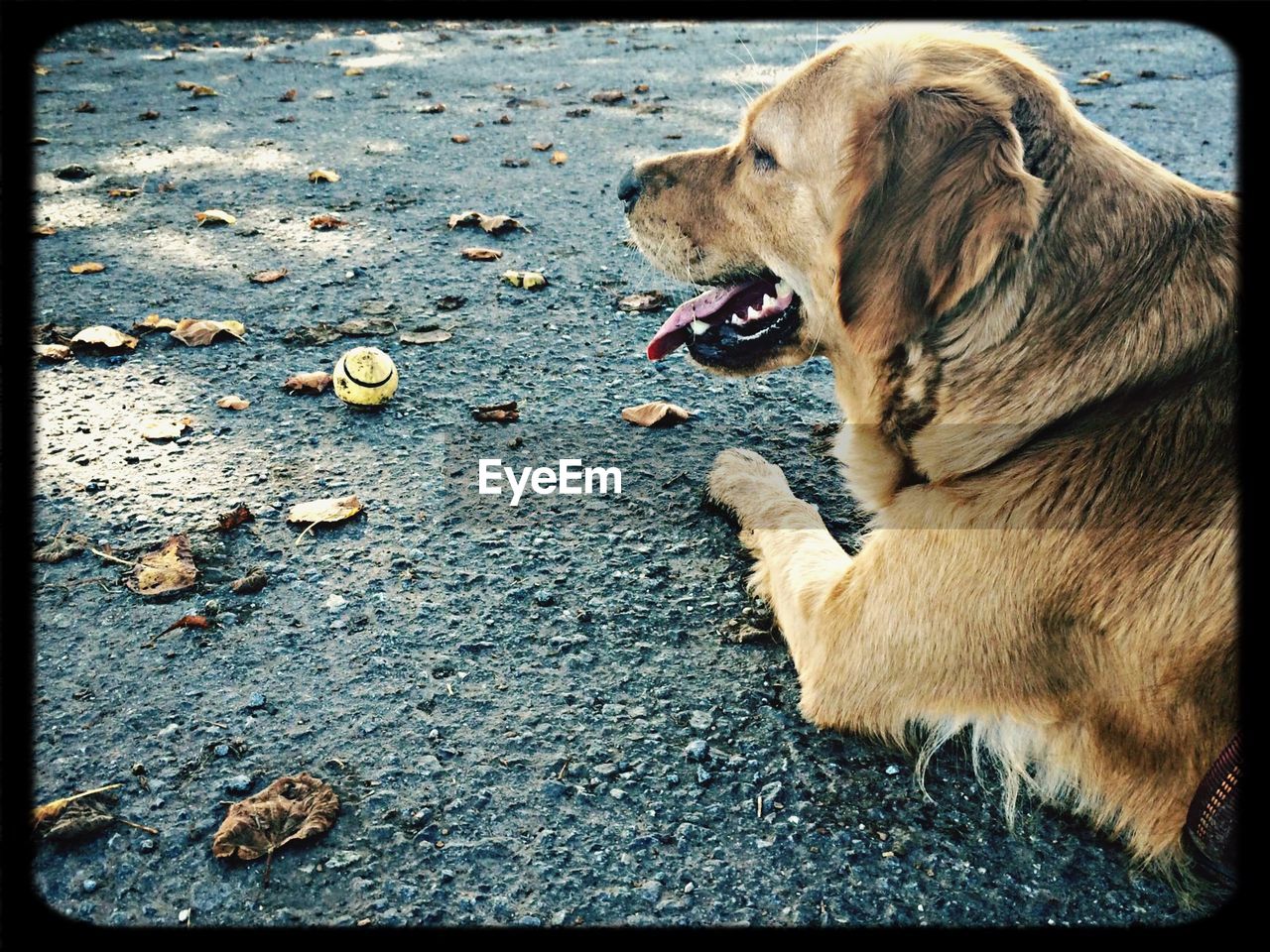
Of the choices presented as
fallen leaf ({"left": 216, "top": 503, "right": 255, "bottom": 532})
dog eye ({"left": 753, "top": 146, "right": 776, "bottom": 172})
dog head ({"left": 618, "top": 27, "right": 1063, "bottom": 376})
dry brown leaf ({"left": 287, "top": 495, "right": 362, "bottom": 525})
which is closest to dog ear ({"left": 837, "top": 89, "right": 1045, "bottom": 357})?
dog head ({"left": 618, "top": 27, "right": 1063, "bottom": 376})

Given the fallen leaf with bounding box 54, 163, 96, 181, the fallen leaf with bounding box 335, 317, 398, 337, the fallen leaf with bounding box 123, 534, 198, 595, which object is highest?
the fallen leaf with bounding box 54, 163, 96, 181

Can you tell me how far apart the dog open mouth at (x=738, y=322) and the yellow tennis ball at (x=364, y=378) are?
3.77 ft

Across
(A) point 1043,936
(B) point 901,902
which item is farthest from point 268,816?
(A) point 1043,936

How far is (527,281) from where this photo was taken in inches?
189

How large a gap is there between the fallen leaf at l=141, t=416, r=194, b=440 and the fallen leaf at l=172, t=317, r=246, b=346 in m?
0.66

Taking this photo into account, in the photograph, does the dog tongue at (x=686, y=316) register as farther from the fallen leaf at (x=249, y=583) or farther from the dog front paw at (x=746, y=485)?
the fallen leaf at (x=249, y=583)

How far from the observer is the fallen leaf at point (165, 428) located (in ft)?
11.4

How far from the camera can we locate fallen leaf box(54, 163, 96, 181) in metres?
5.84

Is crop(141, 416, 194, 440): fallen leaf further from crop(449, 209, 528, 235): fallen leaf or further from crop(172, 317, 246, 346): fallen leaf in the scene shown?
crop(449, 209, 528, 235): fallen leaf

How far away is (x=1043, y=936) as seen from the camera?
2000mm

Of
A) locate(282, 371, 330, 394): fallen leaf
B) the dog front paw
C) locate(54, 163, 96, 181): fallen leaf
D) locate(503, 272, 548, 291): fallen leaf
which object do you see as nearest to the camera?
the dog front paw

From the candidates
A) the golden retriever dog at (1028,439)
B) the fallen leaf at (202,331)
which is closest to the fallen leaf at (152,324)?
the fallen leaf at (202,331)

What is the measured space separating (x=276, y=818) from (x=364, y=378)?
6.40 ft

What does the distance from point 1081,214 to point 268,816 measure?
2384 mm
